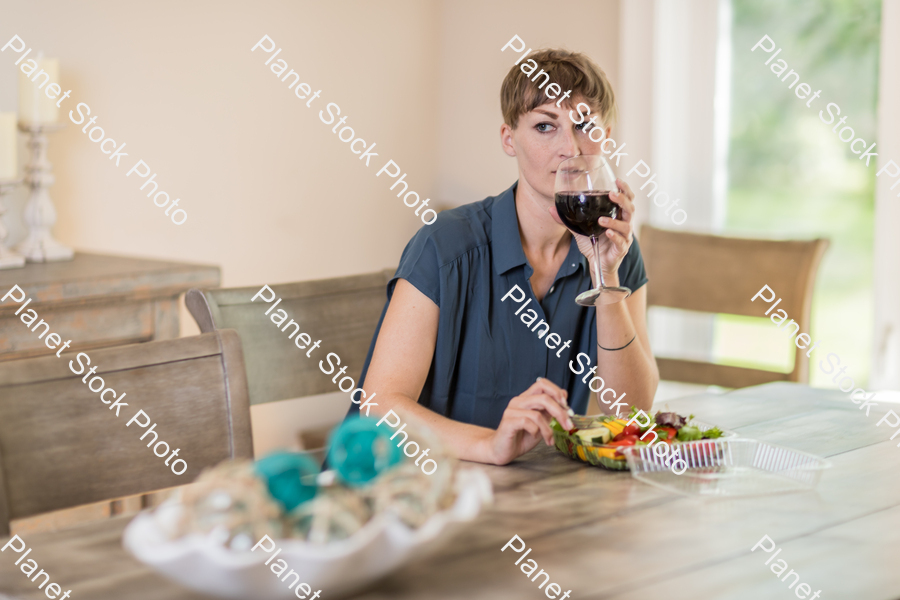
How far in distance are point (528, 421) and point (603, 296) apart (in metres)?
0.39

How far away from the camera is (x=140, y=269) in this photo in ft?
6.48

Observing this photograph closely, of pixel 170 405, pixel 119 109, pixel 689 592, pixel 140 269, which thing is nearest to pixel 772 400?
pixel 689 592

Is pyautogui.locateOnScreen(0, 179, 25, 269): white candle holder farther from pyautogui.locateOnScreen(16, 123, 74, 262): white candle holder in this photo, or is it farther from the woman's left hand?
the woman's left hand

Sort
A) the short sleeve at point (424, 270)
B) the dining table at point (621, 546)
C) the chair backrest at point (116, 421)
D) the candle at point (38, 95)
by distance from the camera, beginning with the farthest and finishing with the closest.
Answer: the candle at point (38, 95) < the short sleeve at point (424, 270) < the chair backrest at point (116, 421) < the dining table at point (621, 546)

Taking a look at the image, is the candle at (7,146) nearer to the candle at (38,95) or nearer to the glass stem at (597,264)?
the candle at (38,95)

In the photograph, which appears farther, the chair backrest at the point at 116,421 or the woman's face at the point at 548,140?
the woman's face at the point at 548,140

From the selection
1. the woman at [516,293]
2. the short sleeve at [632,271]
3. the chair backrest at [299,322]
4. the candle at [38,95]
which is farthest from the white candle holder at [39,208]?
the short sleeve at [632,271]

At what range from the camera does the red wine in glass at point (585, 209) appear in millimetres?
1268

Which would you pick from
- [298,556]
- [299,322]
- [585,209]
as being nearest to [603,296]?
[585,209]

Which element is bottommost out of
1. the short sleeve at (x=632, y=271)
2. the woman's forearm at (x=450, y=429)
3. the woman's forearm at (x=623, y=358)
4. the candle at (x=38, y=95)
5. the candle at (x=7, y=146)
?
the woman's forearm at (x=450, y=429)

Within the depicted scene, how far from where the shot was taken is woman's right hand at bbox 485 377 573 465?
1.09m

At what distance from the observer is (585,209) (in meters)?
1.28

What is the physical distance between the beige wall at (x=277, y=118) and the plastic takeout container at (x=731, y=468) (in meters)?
1.85

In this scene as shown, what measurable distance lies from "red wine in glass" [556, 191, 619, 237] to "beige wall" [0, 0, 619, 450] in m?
1.61
